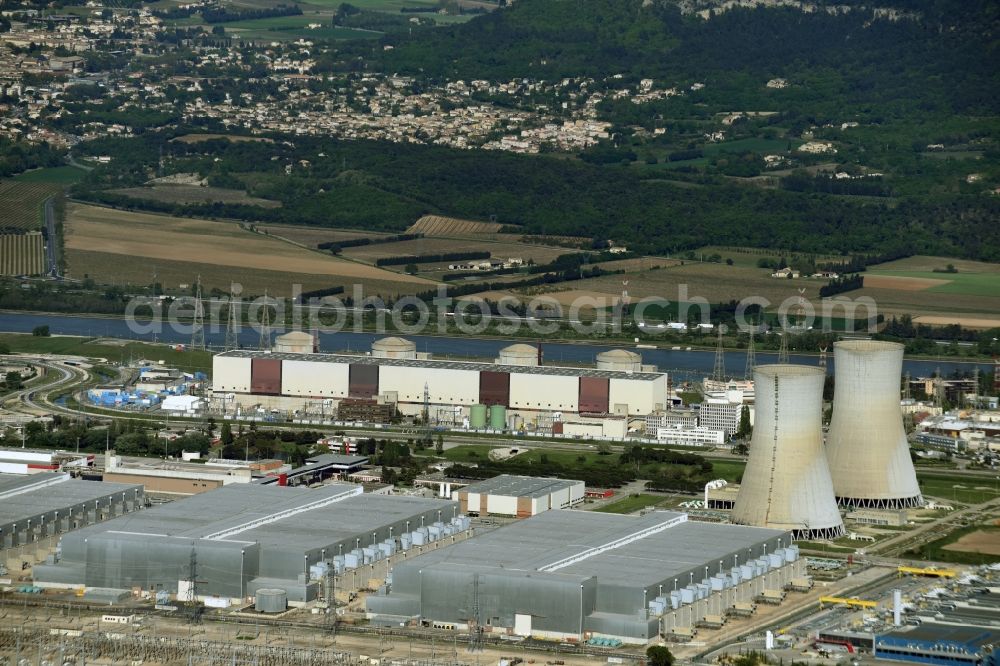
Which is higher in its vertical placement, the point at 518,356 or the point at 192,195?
the point at 192,195

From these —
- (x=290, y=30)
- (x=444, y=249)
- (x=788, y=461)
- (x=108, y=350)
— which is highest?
(x=290, y=30)

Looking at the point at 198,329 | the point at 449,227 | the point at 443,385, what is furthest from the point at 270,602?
the point at 449,227

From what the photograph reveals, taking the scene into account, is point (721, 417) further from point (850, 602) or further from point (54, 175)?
point (54, 175)

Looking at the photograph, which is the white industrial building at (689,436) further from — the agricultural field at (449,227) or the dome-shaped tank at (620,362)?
the agricultural field at (449,227)

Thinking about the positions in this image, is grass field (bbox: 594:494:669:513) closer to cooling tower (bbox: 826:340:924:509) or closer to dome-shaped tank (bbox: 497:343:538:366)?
cooling tower (bbox: 826:340:924:509)

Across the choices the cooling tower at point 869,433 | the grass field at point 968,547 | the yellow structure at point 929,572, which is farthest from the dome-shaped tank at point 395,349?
the yellow structure at point 929,572

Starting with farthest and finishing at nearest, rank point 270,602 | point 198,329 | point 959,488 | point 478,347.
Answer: point 198,329
point 478,347
point 959,488
point 270,602
